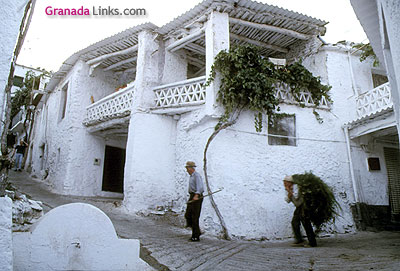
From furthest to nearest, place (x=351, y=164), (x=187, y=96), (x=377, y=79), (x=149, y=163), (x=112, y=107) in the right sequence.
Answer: (x=112, y=107) → (x=377, y=79) → (x=149, y=163) → (x=351, y=164) → (x=187, y=96)

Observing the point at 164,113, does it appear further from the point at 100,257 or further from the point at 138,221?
the point at 100,257

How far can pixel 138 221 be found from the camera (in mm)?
8172

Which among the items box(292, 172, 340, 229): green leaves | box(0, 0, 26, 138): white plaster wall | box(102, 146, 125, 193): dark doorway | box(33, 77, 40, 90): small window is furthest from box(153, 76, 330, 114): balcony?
box(33, 77, 40, 90): small window

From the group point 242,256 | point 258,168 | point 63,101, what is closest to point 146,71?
point 258,168

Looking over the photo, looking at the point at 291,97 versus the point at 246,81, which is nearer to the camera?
the point at 246,81

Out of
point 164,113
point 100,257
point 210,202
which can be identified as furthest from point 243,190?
point 100,257

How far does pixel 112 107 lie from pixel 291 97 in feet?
20.3

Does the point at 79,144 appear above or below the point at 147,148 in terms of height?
above

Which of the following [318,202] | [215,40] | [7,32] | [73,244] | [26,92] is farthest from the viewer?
[26,92]

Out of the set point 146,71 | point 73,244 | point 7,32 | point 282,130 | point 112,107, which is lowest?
point 73,244

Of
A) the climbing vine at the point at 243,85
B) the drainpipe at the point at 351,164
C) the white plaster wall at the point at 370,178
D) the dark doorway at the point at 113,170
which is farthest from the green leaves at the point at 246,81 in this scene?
the dark doorway at the point at 113,170

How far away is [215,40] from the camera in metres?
8.72

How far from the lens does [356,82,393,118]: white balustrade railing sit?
8380 millimetres

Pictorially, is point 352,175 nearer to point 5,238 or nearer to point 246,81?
point 246,81
